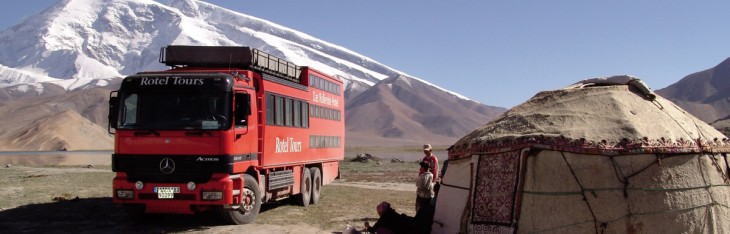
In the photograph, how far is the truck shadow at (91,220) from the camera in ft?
42.7

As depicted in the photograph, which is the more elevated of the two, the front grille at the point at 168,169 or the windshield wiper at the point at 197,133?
the windshield wiper at the point at 197,133

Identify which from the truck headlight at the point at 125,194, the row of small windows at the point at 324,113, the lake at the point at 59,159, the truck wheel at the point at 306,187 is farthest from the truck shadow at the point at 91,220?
the lake at the point at 59,159

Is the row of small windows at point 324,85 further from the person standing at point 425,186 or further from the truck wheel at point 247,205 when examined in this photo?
the person standing at point 425,186

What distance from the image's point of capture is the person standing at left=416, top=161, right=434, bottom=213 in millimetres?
12641

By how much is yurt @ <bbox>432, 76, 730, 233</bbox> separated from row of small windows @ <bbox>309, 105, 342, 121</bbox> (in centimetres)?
740

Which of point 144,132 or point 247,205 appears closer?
point 144,132

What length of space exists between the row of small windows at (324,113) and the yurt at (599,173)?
7.40 meters

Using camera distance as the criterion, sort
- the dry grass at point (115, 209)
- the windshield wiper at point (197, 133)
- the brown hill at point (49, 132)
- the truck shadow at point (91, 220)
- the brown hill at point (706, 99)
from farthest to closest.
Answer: the brown hill at point (706, 99) < the brown hill at point (49, 132) < the dry grass at point (115, 209) < the truck shadow at point (91, 220) < the windshield wiper at point (197, 133)

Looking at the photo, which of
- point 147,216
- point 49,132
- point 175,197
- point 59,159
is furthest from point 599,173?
point 49,132

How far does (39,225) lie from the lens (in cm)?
1338

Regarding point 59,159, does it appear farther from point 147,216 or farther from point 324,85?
point 147,216

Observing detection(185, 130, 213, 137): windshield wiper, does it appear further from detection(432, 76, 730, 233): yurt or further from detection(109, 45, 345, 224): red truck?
detection(432, 76, 730, 233): yurt

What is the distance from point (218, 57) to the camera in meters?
14.2

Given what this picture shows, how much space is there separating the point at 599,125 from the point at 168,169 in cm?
734
